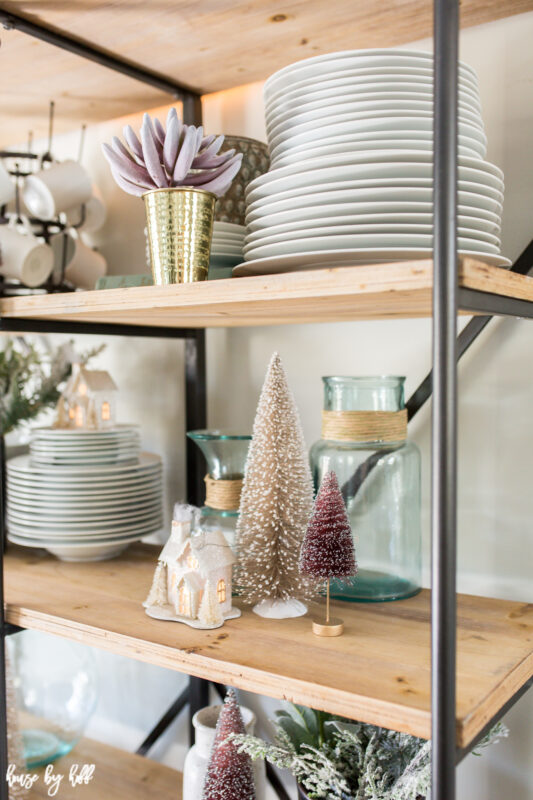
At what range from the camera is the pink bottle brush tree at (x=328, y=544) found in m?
0.84

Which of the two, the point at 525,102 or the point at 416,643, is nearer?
the point at 416,643

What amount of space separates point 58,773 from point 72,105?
126cm

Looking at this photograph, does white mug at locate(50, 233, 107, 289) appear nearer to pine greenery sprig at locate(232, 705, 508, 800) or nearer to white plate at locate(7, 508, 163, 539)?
white plate at locate(7, 508, 163, 539)

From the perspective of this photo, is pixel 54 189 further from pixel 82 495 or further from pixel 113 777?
pixel 113 777

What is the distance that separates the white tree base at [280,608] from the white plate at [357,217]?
0.49 meters

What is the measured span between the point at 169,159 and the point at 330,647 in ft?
1.98

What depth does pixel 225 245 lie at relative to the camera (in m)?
1.01

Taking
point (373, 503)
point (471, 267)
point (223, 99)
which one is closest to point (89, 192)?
point (223, 99)

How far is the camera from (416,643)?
84cm

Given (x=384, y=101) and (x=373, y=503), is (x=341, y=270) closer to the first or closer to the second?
(x=384, y=101)

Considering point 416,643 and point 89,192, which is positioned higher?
point 89,192

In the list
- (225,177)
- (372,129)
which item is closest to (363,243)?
(372,129)

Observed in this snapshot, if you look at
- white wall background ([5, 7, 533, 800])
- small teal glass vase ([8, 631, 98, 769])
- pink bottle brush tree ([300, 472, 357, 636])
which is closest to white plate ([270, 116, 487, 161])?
white wall background ([5, 7, 533, 800])

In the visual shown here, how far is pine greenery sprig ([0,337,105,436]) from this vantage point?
1.39 meters
